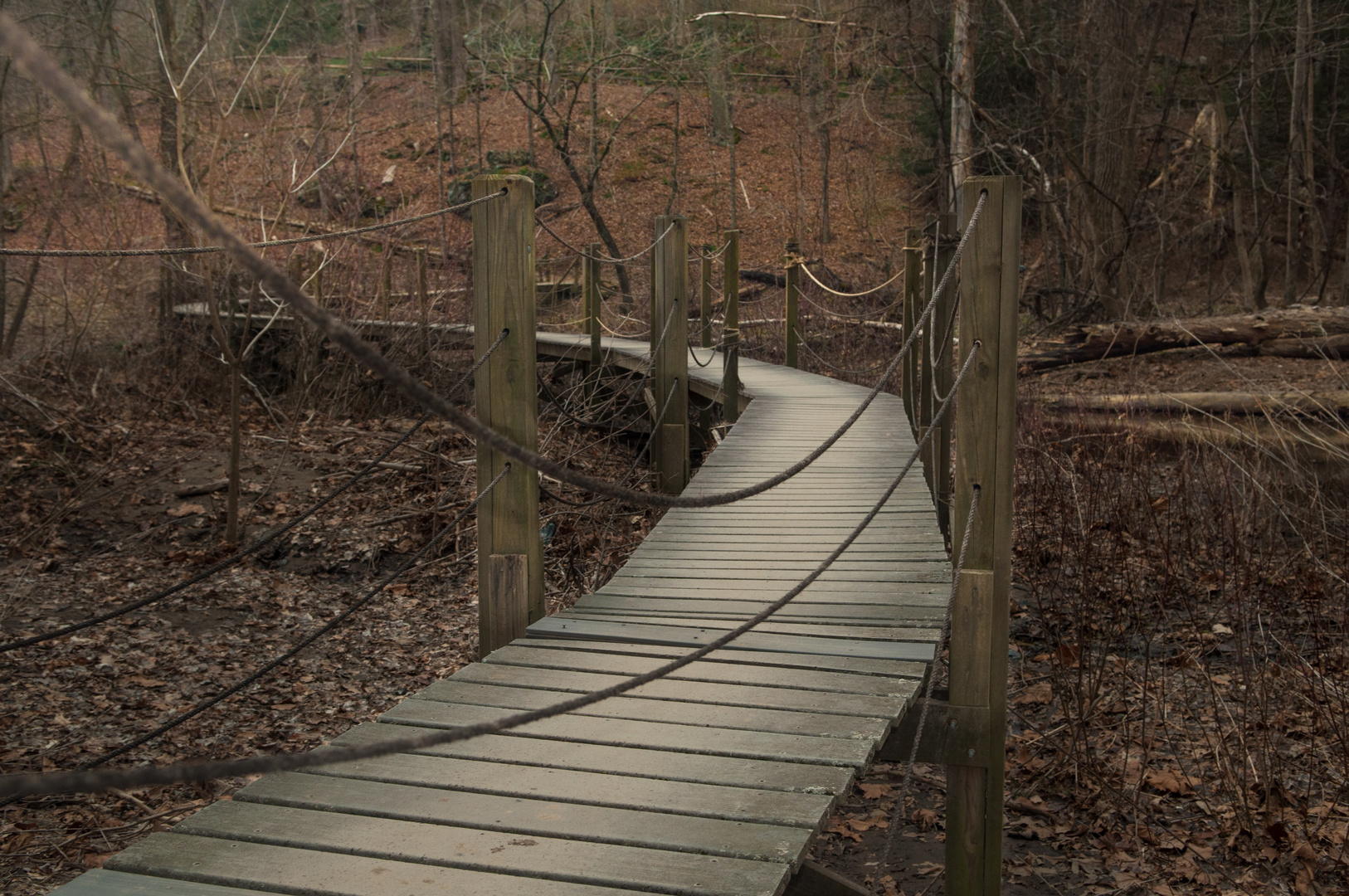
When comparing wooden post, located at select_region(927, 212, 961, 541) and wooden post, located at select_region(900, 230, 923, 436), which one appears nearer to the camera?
wooden post, located at select_region(927, 212, 961, 541)

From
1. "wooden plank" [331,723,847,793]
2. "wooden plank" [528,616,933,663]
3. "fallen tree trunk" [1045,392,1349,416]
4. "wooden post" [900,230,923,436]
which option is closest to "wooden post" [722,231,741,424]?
"wooden post" [900,230,923,436]

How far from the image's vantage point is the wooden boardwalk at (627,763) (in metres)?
2.32

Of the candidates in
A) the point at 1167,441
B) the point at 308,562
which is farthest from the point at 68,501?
the point at 1167,441

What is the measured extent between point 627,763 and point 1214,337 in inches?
425

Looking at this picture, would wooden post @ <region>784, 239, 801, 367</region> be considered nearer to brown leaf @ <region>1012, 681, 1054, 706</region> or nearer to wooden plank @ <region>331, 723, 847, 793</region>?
brown leaf @ <region>1012, 681, 1054, 706</region>

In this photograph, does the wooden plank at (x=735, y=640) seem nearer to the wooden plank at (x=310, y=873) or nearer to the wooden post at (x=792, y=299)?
the wooden plank at (x=310, y=873)

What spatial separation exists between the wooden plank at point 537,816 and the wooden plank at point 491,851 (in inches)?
1.0

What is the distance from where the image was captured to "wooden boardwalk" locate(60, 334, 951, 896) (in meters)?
2.32

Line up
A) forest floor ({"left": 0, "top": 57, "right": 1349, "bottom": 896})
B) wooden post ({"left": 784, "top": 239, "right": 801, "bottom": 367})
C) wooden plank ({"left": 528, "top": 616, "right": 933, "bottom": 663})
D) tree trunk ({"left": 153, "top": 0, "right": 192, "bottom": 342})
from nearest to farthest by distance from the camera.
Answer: wooden plank ({"left": 528, "top": 616, "right": 933, "bottom": 663}), forest floor ({"left": 0, "top": 57, "right": 1349, "bottom": 896}), tree trunk ({"left": 153, "top": 0, "right": 192, "bottom": 342}), wooden post ({"left": 784, "top": 239, "right": 801, "bottom": 367})

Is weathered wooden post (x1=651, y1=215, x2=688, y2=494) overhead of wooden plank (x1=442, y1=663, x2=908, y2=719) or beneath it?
overhead

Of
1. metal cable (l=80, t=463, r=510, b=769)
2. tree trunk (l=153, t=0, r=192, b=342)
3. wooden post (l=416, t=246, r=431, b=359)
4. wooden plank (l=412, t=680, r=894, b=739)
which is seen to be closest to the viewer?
wooden plank (l=412, t=680, r=894, b=739)

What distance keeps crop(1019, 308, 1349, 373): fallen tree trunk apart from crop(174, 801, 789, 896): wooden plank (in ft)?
30.3

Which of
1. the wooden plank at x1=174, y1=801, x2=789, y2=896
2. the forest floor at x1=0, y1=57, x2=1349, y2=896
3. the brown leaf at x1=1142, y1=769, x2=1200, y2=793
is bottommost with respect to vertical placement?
the brown leaf at x1=1142, y1=769, x2=1200, y2=793

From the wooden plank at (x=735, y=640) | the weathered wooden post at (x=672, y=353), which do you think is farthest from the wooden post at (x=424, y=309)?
the wooden plank at (x=735, y=640)
